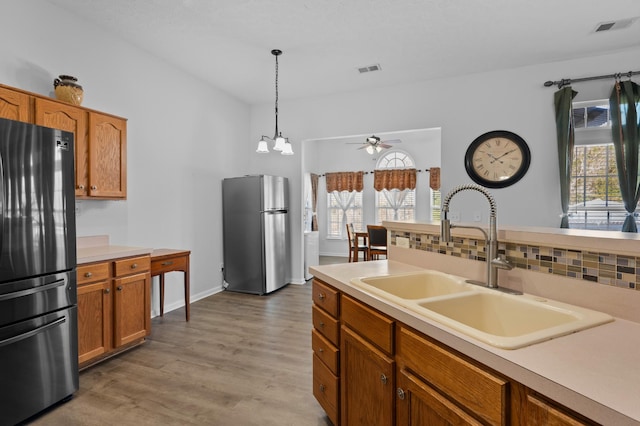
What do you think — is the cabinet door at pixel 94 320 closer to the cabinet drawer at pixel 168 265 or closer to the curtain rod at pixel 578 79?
the cabinet drawer at pixel 168 265

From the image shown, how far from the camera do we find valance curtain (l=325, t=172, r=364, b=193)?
782cm

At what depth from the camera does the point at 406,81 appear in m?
4.32

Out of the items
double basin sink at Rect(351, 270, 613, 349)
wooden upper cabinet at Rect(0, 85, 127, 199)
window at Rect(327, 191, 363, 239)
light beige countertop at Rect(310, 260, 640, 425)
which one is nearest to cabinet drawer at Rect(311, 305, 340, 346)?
double basin sink at Rect(351, 270, 613, 349)

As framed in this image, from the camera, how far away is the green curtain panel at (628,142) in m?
3.32

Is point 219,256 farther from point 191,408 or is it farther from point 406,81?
point 406,81

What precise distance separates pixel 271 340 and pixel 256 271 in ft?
5.31

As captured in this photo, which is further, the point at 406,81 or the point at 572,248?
the point at 406,81

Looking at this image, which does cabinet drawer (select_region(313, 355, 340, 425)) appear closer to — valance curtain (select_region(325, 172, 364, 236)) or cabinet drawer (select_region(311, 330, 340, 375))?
cabinet drawer (select_region(311, 330, 340, 375))

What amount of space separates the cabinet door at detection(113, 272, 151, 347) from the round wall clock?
381 centimetres

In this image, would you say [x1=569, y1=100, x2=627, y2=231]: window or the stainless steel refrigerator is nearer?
[x1=569, y1=100, x2=627, y2=231]: window

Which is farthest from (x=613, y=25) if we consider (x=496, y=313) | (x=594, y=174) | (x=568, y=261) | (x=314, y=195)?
(x=314, y=195)

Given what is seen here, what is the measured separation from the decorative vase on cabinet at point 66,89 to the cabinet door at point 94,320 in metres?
1.45

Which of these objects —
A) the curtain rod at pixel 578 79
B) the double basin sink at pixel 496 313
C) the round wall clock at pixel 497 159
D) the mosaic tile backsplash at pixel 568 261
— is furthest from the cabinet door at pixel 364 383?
the curtain rod at pixel 578 79

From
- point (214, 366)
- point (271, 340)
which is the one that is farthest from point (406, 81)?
point (214, 366)
